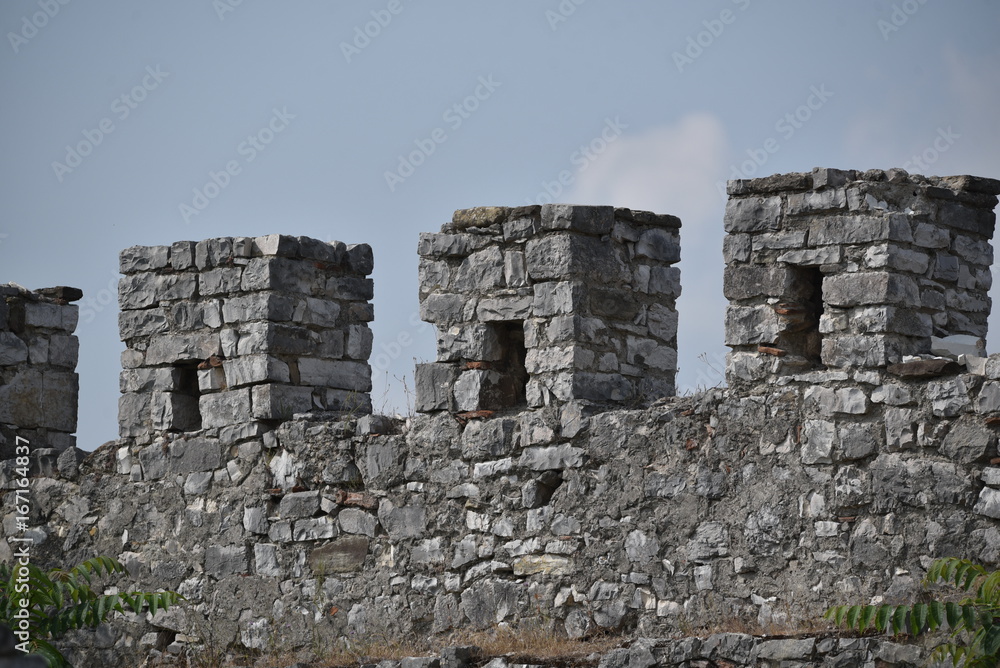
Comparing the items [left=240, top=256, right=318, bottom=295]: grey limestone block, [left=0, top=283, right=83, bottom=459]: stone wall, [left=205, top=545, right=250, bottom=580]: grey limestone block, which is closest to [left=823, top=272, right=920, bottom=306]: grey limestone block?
[left=240, top=256, right=318, bottom=295]: grey limestone block

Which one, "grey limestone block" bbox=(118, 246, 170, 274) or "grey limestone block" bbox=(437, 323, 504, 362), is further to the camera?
"grey limestone block" bbox=(118, 246, 170, 274)

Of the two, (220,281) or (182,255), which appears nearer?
(220,281)

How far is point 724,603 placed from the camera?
805cm

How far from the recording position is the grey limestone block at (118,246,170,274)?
10.7 meters

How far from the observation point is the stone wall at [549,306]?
895 cm

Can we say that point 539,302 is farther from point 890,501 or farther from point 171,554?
point 171,554

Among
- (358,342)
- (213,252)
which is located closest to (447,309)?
(358,342)

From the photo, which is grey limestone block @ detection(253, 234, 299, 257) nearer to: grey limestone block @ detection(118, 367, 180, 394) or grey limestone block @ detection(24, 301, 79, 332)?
grey limestone block @ detection(118, 367, 180, 394)

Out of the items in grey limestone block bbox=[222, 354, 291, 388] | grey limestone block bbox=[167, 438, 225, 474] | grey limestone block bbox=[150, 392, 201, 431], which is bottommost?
grey limestone block bbox=[167, 438, 225, 474]

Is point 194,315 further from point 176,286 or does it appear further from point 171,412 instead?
point 171,412

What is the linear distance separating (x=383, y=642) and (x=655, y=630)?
200 centimetres

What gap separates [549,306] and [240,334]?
259 cm

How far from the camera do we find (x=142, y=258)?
10.8m

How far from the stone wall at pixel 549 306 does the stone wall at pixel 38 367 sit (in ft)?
13.8
